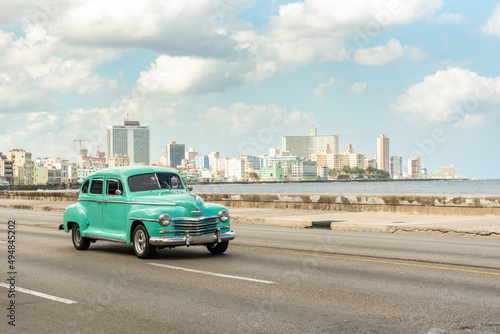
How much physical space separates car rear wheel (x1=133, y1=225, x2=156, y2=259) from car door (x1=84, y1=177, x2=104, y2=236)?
50.8 inches

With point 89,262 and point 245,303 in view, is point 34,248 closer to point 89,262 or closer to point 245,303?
point 89,262

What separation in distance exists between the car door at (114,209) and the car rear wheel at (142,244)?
377mm

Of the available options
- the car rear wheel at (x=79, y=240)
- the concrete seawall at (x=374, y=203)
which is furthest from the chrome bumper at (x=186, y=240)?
the concrete seawall at (x=374, y=203)

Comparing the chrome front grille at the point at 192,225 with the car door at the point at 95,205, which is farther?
the car door at the point at 95,205

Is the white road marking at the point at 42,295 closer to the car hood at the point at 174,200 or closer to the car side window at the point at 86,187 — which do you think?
the car hood at the point at 174,200

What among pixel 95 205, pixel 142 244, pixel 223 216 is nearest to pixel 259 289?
pixel 223 216

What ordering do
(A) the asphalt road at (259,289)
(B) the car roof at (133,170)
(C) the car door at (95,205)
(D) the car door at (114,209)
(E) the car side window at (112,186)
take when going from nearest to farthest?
(A) the asphalt road at (259,289), (D) the car door at (114,209), (E) the car side window at (112,186), (B) the car roof at (133,170), (C) the car door at (95,205)

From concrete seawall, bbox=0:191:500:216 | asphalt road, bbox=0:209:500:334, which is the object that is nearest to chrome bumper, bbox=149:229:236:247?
asphalt road, bbox=0:209:500:334

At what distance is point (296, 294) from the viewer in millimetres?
8438

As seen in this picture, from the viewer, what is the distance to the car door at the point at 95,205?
13578mm

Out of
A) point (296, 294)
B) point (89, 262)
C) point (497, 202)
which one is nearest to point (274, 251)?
point (89, 262)

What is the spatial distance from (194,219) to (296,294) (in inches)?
159

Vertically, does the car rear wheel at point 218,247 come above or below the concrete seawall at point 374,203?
below

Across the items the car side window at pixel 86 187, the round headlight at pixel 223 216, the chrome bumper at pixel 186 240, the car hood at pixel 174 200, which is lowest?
the chrome bumper at pixel 186 240
